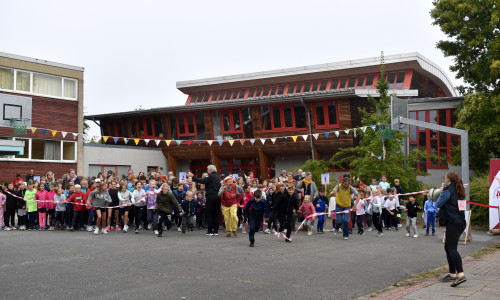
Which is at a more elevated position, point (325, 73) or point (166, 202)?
point (325, 73)

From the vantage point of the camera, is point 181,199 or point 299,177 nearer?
point 181,199

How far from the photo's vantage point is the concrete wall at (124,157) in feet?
104

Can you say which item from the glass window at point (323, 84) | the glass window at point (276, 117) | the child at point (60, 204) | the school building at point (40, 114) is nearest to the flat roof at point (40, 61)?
the school building at point (40, 114)

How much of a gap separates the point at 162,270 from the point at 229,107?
2493 centimetres

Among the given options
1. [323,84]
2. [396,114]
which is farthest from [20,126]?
[323,84]

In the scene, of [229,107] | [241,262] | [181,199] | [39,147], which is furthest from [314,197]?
[39,147]

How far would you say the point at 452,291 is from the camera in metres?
7.32

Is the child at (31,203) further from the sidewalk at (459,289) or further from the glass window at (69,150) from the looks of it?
the glass window at (69,150)

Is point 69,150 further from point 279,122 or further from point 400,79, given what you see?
point 400,79

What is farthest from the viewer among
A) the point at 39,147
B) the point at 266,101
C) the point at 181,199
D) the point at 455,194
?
the point at 266,101

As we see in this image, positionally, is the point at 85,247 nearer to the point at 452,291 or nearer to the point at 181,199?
the point at 181,199

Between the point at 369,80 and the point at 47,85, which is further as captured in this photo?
the point at 369,80

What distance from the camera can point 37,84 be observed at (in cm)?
2912

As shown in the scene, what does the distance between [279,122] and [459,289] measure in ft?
81.5
